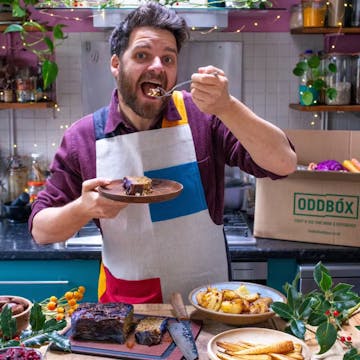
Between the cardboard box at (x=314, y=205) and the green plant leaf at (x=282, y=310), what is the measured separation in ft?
4.54

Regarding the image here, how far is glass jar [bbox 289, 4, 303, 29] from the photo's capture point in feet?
11.5

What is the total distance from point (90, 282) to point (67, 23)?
59.6 inches

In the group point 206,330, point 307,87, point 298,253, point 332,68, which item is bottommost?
point 298,253

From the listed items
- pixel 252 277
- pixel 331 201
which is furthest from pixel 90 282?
pixel 331 201

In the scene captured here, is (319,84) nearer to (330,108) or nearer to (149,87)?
(330,108)

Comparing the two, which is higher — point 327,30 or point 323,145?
point 327,30

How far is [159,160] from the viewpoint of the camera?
232 centimetres

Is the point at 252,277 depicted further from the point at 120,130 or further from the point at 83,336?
the point at 83,336

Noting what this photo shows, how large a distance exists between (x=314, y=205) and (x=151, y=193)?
1.38 m

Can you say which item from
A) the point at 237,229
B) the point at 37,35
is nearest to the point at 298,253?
the point at 237,229

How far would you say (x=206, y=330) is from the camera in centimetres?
179

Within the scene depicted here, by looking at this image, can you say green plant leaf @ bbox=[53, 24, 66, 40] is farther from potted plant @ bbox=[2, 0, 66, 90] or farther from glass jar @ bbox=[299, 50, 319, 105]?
glass jar @ bbox=[299, 50, 319, 105]

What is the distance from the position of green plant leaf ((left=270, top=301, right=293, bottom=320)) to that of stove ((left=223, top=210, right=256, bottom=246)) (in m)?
1.19

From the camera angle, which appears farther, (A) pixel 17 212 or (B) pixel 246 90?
(B) pixel 246 90
